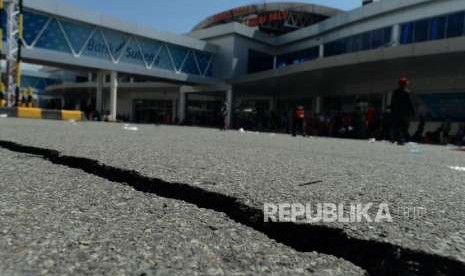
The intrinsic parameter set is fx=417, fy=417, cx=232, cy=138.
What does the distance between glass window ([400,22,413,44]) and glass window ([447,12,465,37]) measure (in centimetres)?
242

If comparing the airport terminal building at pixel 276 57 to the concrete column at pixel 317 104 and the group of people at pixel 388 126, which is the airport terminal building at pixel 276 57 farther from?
the group of people at pixel 388 126

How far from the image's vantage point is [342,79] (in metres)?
26.7

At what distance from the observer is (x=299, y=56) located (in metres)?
36.3

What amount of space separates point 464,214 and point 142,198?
1.72 metres

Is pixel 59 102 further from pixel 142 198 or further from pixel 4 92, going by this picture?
pixel 142 198

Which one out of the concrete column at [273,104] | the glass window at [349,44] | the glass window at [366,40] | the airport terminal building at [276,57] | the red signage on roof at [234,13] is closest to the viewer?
the airport terminal building at [276,57]

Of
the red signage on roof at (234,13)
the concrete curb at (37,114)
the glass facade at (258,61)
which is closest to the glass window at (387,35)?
the glass facade at (258,61)

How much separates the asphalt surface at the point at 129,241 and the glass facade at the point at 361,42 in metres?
27.1

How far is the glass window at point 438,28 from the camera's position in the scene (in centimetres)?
2308

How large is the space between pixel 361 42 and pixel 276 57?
1159cm

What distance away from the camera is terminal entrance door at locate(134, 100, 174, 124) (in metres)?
46.8

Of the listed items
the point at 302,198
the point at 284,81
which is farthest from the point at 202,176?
the point at 284,81

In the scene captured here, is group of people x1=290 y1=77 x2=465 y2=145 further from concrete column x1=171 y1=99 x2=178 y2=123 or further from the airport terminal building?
concrete column x1=171 y1=99 x2=178 y2=123

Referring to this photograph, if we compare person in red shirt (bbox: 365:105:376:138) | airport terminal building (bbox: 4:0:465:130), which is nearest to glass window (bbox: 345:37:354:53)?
airport terminal building (bbox: 4:0:465:130)
